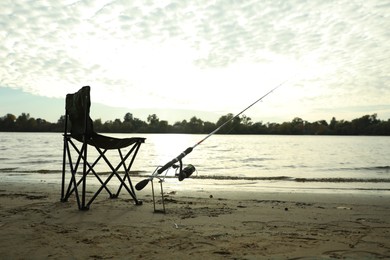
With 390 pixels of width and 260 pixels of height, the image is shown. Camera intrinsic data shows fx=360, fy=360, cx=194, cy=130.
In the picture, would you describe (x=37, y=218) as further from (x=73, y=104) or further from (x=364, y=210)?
(x=364, y=210)

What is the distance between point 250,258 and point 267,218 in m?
→ 2.18

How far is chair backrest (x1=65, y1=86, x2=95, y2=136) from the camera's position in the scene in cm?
623

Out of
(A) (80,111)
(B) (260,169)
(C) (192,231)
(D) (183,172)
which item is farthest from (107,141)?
(B) (260,169)

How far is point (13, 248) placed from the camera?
13.1 feet

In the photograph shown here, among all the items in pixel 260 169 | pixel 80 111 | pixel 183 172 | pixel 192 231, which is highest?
pixel 80 111

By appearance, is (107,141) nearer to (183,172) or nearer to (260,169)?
(183,172)

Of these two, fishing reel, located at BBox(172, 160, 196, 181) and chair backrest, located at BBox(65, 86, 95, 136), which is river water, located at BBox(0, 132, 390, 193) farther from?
chair backrest, located at BBox(65, 86, 95, 136)

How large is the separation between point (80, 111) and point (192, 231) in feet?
10.2

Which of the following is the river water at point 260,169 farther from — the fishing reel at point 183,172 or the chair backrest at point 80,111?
the chair backrest at point 80,111

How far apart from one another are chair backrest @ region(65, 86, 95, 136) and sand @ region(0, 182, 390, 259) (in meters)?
1.42

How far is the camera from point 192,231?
4.83 metres

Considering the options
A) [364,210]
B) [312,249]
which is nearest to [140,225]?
[312,249]

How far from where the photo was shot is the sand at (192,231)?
12.8 ft

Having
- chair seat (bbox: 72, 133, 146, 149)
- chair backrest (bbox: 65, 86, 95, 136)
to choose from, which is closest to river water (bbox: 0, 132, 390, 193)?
→ chair seat (bbox: 72, 133, 146, 149)
